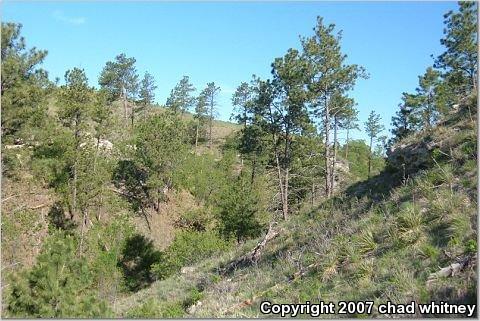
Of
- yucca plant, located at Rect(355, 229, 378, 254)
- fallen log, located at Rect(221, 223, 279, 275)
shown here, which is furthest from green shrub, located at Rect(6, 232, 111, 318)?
yucca plant, located at Rect(355, 229, 378, 254)

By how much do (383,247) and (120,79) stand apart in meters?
69.9

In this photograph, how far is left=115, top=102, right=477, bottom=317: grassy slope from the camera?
7969 millimetres

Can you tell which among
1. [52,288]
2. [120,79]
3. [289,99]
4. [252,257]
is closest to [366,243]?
[252,257]

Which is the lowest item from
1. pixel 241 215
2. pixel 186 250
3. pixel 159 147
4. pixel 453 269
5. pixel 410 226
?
pixel 186 250

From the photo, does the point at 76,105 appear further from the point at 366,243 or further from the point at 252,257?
the point at 366,243

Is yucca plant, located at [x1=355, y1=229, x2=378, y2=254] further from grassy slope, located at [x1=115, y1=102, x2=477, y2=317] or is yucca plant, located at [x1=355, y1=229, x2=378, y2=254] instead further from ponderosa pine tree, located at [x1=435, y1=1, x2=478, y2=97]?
ponderosa pine tree, located at [x1=435, y1=1, x2=478, y2=97]

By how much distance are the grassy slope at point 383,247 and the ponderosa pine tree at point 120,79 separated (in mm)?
57799

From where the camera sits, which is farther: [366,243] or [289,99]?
[289,99]

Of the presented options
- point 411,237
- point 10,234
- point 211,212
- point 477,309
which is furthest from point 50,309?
point 211,212

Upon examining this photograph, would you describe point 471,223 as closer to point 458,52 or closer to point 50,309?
point 50,309

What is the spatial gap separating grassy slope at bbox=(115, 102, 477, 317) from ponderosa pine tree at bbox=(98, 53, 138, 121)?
190 feet

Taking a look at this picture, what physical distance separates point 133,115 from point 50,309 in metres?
70.1

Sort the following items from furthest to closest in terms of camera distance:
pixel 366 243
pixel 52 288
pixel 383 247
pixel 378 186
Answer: pixel 378 186, pixel 52 288, pixel 366 243, pixel 383 247

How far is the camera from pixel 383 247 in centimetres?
954
